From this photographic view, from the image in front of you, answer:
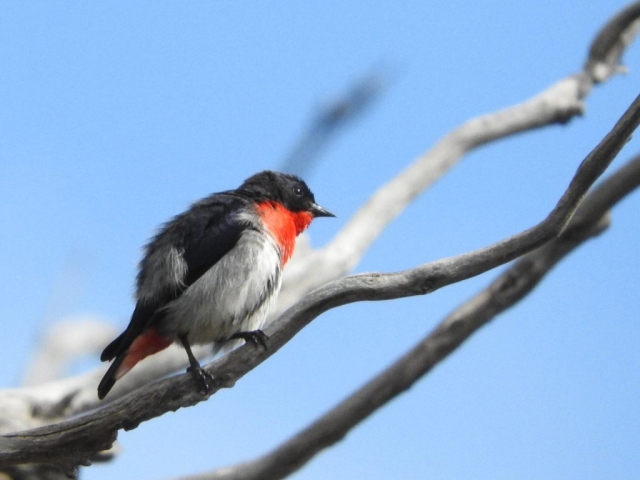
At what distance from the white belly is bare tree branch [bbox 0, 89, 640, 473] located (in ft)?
2.58

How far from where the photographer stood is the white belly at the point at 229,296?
19.0 feet

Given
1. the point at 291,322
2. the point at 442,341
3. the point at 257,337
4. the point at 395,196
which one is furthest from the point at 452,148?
the point at 291,322

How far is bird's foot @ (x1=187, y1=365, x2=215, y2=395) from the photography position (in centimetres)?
498

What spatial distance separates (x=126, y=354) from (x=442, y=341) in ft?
9.19

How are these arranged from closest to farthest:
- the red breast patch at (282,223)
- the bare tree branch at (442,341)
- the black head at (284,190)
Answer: the red breast patch at (282,223) < the black head at (284,190) < the bare tree branch at (442,341)

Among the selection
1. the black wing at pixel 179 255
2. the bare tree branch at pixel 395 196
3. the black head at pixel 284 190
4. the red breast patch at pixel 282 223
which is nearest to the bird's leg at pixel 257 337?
the black wing at pixel 179 255

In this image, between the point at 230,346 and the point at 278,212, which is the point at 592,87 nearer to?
the point at 278,212

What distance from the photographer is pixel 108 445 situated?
5039mm

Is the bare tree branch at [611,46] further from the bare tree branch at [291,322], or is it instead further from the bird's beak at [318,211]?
the bare tree branch at [291,322]

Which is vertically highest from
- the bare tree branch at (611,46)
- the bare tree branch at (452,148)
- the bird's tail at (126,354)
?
the bare tree branch at (611,46)

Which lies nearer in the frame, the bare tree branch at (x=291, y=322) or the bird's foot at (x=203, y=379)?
the bare tree branch at (x=291, y=322)

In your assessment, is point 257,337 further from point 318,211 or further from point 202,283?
point 318,211

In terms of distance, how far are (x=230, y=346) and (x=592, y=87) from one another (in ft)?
17.2

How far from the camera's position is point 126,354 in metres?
5.73
